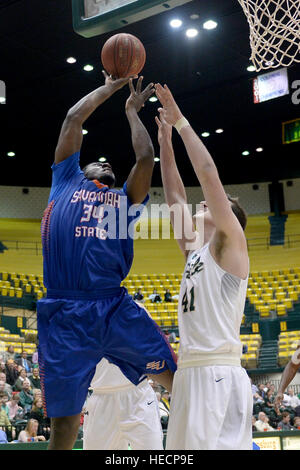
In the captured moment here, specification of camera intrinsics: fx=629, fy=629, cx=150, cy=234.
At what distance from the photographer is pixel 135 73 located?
4.33 metres

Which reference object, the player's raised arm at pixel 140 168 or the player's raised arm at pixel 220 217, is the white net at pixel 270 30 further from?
the player's raised arm at pixel 220 217

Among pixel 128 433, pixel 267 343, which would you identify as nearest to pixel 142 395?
pixel 128 433

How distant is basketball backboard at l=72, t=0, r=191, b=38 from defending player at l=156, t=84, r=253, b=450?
1.29 metres

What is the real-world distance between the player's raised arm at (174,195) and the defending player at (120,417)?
1.39 m

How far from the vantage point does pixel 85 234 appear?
12.4ft

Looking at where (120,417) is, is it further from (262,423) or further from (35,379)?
(35,379)

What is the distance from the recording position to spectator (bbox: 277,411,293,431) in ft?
38.3

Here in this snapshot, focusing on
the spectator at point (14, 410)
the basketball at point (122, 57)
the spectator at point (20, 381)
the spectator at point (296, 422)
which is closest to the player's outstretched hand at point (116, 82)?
the basketball at point (122, 57)

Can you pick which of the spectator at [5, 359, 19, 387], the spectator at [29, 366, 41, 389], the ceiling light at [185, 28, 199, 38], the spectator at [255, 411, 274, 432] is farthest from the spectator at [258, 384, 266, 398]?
the ceiling light at [185, 28, 199, 38]

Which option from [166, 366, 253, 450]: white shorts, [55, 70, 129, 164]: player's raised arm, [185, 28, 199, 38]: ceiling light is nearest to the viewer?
[166, 366, 253, 450]: white shorts

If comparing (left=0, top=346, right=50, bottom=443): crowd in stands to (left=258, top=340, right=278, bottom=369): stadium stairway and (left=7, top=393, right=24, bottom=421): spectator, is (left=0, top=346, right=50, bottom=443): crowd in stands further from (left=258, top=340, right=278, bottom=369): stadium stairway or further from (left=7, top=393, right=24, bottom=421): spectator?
(left=258, top=340, right=278, bottom=369): stadium stairway

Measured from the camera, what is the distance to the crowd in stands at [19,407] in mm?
8648

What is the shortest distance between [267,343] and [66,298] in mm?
Answer: 15136

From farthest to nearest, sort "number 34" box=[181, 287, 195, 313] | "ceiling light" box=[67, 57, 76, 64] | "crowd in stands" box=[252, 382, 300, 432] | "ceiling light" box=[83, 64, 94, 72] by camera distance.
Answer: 1. "ceiling light" box=[83, 64, 94, 72]
2. "ceiling light" box=[67, 57, 76, 64]
3. "crowd in stands" box=[252, 382, 300, 432]
4. "number 34" box=[181, 287, 195, 313]
